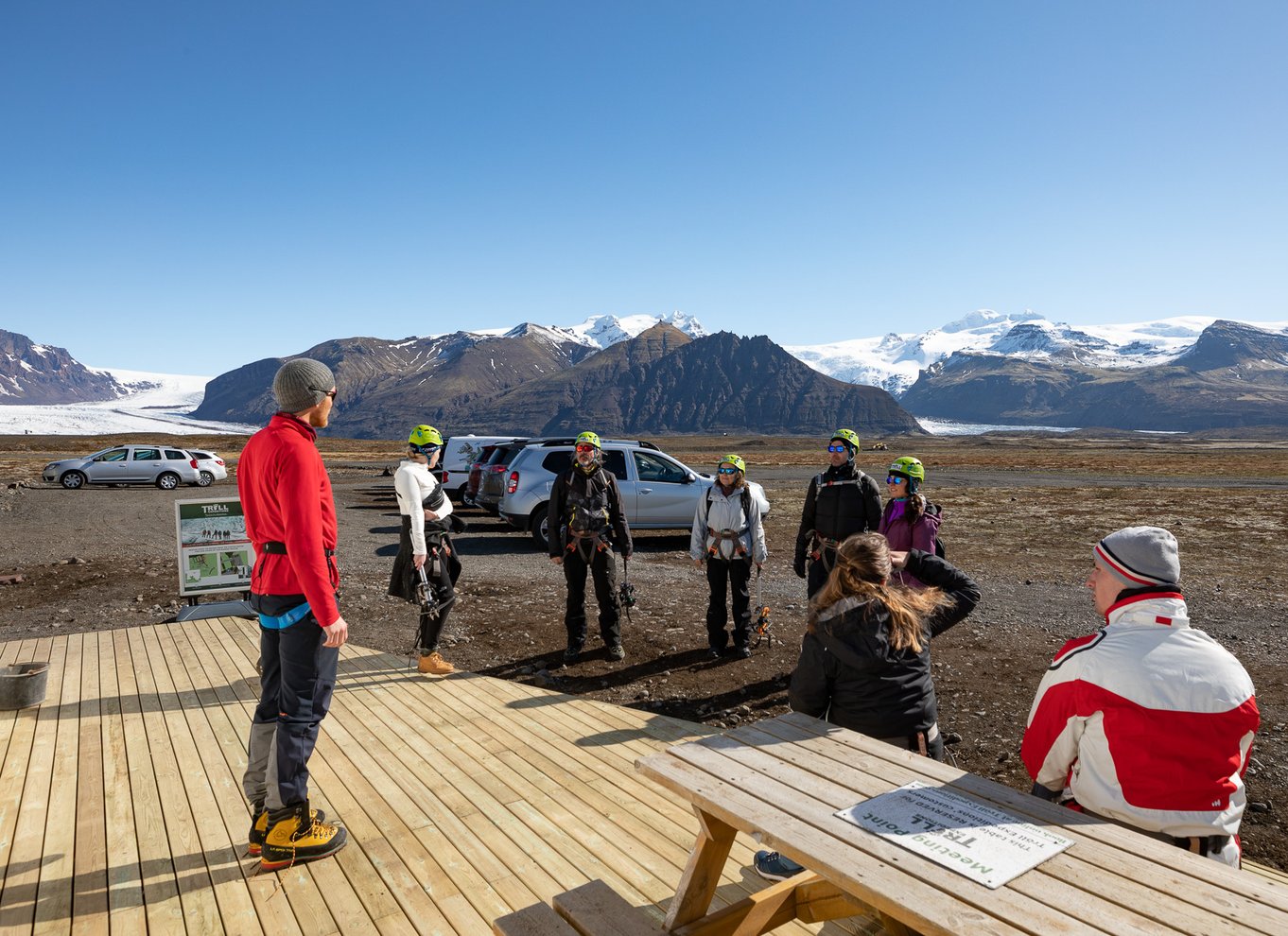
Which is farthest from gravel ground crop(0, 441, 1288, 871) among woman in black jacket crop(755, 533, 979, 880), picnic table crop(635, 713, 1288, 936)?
picnic table crop(635, 713, 1288, 936)

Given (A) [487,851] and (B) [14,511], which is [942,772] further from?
(B) [14,511]

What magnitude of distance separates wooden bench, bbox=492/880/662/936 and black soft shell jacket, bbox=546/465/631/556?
4266 mm

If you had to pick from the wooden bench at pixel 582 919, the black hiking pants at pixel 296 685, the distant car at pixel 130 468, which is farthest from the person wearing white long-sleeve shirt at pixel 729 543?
the distant car at pixel 130 468

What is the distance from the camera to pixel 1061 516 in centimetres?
2081

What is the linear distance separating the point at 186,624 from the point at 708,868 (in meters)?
6.75

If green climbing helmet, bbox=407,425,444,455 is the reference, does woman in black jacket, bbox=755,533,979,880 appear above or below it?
below

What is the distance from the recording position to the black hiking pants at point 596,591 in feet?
23.2

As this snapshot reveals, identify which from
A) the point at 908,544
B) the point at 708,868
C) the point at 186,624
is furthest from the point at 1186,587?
the point at 186,624

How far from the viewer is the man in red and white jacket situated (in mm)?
2232

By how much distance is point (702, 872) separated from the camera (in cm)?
266

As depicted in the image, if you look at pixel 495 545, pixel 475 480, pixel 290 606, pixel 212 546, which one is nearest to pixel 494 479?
pixel 495 545

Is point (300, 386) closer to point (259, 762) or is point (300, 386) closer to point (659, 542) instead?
point (259, 762)

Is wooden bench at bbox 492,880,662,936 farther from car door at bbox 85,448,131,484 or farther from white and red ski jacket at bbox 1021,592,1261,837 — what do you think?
car door at bbox 85,448,131,484

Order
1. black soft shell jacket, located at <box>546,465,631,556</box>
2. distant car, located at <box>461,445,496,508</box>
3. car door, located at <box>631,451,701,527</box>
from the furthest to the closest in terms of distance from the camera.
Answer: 1. distant car, located at <box>461,445,496,508</box>
2. car door, located at <box>631,451,701,527</box>
3. black soft shell jacket, located at <box>546,465,631,556</box>
